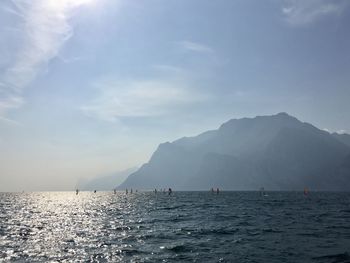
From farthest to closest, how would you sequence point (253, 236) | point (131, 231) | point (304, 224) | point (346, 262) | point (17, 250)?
point (304, 224) → point (131, 231) → point (253, 236) → point (17, 250) → point (346, 262)

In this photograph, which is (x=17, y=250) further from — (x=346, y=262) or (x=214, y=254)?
(x=346, y=262)

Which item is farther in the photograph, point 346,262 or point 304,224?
point 304,224

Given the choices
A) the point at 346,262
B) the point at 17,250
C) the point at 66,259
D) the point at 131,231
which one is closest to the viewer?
the point at 346,262

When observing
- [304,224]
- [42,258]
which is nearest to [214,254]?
[42,258]

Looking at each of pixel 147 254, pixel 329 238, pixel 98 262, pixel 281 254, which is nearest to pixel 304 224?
pixel 329 238

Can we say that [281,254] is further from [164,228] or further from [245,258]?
[164,228]

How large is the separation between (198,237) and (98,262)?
44.5 feet

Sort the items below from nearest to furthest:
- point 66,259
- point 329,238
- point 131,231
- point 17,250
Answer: point 66,259 → point 17,250 → point 329,238 → point 131,231

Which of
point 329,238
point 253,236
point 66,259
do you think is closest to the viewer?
point 66,259

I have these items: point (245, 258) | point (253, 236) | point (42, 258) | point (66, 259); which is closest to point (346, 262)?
point (245, 258)

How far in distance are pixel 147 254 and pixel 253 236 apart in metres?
13.7

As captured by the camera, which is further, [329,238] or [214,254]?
[329,238]

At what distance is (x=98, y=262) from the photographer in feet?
86.3

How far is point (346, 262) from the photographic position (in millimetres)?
25266
